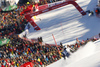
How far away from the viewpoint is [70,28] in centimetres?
1609

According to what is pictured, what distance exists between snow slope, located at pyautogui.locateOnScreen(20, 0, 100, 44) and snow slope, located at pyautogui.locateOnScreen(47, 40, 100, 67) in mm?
3583

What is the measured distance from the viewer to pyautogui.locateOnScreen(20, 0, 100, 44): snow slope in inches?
587

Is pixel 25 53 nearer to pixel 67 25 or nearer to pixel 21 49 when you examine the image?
pixel 21 49

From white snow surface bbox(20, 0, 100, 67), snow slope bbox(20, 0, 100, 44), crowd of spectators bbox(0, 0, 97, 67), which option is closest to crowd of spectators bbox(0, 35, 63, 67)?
crowd of spectators bbox(0, 0, 97, 67)

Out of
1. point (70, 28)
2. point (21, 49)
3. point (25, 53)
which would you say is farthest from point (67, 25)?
point (25, 53)

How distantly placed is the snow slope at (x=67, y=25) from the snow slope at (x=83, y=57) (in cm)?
358

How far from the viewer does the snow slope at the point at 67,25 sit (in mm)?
14910

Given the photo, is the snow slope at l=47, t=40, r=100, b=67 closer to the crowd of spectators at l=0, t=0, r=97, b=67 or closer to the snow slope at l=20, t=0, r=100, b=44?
the crowd of spectators at l=0, t=0, r=97, b=67

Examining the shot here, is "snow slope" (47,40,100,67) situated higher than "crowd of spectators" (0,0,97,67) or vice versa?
"snow slope" (47,40,100,67)

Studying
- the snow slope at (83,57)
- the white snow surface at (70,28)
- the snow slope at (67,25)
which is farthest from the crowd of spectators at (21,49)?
the snow slope at (67,25)

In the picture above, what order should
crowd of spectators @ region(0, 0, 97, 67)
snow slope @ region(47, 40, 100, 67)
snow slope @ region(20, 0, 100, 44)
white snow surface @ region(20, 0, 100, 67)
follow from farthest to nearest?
snow slope @ region(20, 0, 100, 44)
crowd of spectators @ region(0, 0, 97, 67)
white snow surface @ region(20, 0, 100, 67)
snow slope @ region(47, 40, 100, 67)

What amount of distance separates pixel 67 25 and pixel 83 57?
7.17 meters

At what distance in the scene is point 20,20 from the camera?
1881 cm

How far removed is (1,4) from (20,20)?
8.39 meters
